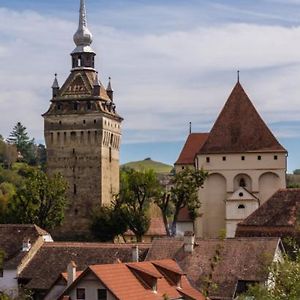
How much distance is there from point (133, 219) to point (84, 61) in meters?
24.6

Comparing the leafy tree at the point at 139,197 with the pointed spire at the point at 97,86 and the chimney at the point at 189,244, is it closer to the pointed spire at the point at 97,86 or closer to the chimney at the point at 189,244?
the pointed spire at the point at 97,86

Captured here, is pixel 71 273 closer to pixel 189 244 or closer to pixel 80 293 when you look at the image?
pixel 80 293

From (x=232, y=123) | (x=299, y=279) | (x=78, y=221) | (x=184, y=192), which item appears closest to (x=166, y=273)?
(x=299, y=279)

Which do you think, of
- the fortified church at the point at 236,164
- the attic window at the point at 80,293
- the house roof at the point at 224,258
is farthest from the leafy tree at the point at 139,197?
the attic window at the point at 80,293

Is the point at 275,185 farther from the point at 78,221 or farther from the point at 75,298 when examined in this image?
the point at 75,298

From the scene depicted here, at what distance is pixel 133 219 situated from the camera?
80250 millimetres

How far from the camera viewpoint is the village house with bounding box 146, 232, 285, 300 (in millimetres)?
44625

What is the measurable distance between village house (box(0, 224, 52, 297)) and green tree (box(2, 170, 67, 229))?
66.1 feet

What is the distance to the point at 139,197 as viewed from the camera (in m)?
81.6

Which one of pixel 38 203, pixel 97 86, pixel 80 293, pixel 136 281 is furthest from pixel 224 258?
pixel 97 86

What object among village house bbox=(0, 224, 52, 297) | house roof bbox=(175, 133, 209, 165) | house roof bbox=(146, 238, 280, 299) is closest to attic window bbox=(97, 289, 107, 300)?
house roof bbox=(146, 238, 280, 299)

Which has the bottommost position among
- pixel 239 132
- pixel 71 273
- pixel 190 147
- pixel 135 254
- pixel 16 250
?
pixel 71 273

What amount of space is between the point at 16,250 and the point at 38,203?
81.2ft

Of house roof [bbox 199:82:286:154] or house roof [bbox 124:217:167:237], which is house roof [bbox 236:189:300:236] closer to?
house roof [bbox 199:82:286:154]
